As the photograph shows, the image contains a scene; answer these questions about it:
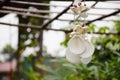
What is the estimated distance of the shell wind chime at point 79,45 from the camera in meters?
1.21

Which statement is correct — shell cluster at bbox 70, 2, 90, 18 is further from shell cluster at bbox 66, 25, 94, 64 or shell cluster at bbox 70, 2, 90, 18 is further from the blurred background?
the blurred background

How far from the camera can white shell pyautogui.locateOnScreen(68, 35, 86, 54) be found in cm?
121

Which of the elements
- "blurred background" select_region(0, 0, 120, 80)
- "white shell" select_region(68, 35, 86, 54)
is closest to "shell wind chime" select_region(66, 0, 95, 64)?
"white shell" select_region(68, 35, 86, 54)

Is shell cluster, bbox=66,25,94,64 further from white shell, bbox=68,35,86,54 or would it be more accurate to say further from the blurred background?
the blurred background

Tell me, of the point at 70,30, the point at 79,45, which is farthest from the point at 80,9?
the point at 70,30

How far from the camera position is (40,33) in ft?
13.9

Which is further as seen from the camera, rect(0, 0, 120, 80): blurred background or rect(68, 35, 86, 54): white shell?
rect(0, 0, 120, 80): blurred background

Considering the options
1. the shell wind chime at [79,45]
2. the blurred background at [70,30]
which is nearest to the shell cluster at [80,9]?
the shell wind chime at [79,45]

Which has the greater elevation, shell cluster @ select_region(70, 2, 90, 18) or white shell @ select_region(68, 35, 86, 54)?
shell cluster @ select_region(70, 2, 90, 18)

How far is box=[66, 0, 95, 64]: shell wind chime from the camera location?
1212 mm

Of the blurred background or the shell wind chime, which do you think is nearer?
the shell wind chime

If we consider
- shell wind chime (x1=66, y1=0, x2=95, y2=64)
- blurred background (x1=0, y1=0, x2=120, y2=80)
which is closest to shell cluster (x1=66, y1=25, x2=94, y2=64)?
shell wind chime (x1=66, y1=0, x2=95, y2=64)

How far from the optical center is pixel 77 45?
4.01 ft

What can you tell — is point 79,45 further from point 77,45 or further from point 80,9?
point 80,9
